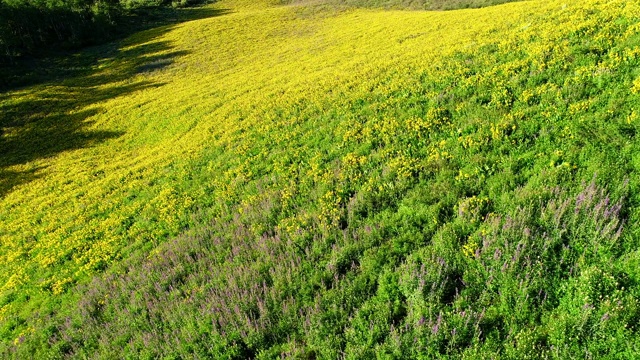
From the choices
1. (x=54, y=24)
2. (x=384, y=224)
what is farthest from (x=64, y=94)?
(x=384, y=224)

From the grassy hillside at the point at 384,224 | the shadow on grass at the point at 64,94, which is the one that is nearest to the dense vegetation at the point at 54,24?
the shadow on grass at the point at 64,94

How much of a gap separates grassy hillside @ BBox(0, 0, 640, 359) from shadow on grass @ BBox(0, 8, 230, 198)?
35.5ft

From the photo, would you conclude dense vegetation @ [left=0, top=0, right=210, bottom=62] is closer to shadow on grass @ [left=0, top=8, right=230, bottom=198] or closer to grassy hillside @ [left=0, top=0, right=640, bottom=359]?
shadow on grass @ [left=0, top=8, right=230, bottom=198]

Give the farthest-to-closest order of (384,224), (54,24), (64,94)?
(54,24), (64,94), (384,224)

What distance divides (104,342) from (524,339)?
932 centimetres

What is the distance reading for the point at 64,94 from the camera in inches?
1848

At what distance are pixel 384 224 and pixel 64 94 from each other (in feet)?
178

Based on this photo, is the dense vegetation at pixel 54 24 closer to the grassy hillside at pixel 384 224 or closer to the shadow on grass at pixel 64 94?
the shadow on grass at pixel 64 94

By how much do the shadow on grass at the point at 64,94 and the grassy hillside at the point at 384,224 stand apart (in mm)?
10823

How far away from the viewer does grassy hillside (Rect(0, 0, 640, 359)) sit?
20.4 ft

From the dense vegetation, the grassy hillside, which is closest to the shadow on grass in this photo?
the dense vegetation

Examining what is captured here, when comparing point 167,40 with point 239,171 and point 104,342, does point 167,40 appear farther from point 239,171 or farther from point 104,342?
point 104,342

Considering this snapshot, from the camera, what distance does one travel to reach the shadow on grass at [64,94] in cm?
3244

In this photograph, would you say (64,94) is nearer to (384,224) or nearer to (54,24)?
(54,24)
